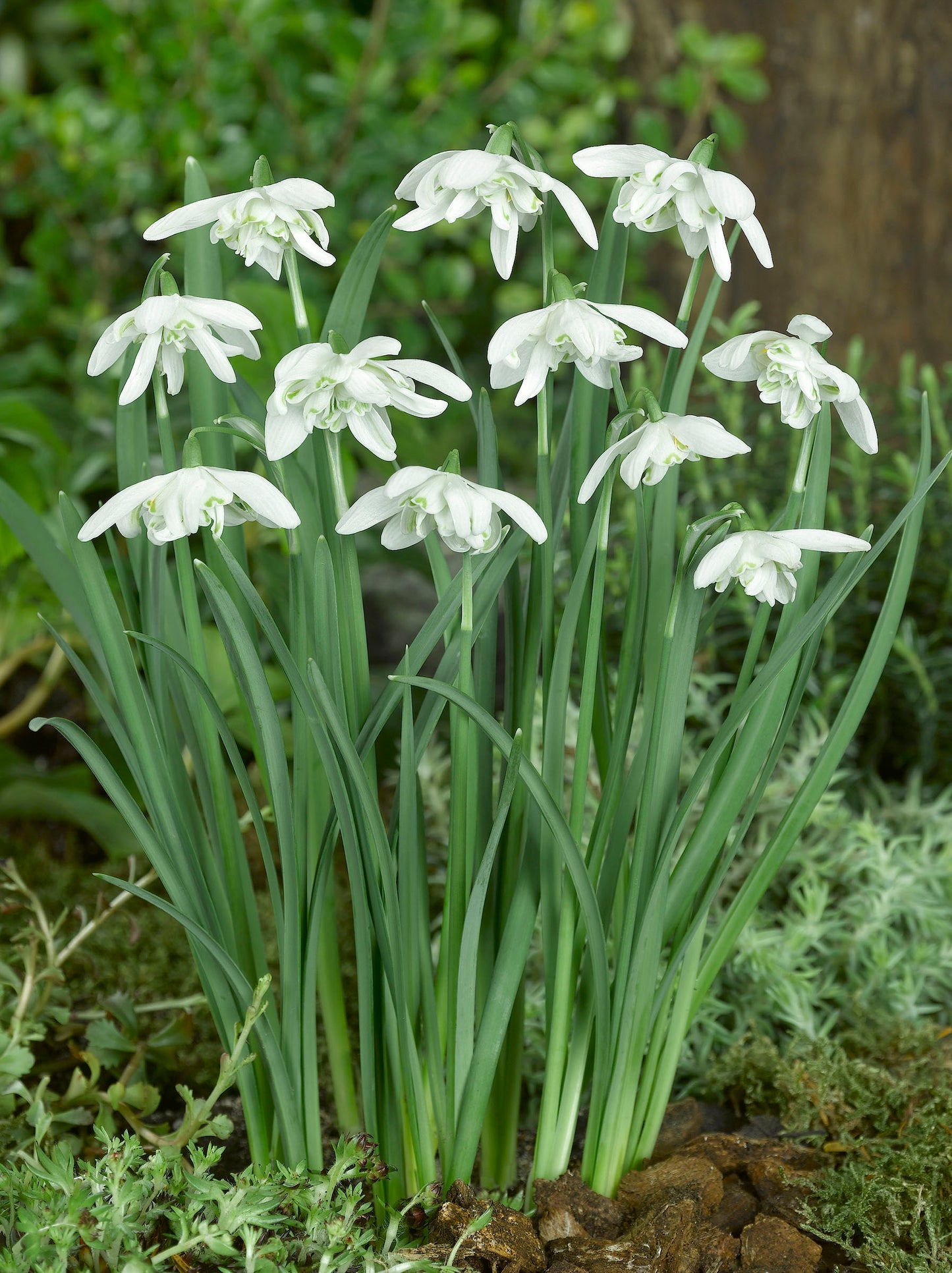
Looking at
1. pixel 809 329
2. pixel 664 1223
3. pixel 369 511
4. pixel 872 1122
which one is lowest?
pixel 872 1122

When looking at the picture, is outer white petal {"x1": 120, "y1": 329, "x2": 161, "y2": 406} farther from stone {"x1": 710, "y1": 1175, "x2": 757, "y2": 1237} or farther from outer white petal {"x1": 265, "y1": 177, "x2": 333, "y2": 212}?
stone {"x1": 710, "y1": 1175, "x2": 757, "y2": 1237}

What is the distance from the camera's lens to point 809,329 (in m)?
0.73

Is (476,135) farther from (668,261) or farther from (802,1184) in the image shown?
(802,1184)

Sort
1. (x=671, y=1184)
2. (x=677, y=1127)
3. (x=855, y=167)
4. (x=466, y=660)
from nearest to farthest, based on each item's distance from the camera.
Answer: (x=466, y=660)
(x=671, y=1184)
(x=677, y=1127)
(x=855, y=167)

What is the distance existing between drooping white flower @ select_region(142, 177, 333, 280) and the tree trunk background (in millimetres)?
1966

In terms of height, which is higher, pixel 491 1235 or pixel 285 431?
pixel 285 431

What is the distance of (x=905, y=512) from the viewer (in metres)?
0.79

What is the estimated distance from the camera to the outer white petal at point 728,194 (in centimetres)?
66

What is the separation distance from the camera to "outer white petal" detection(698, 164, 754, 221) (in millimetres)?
662

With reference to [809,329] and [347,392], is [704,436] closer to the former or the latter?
[809,329]

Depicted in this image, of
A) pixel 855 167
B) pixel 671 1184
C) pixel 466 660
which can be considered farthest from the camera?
pixel 855 167

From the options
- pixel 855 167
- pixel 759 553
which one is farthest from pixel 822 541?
pixel 855 167

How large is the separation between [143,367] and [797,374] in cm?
43

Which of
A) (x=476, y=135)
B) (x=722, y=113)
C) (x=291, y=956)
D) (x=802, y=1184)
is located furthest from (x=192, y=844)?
(x=476, y=135)
